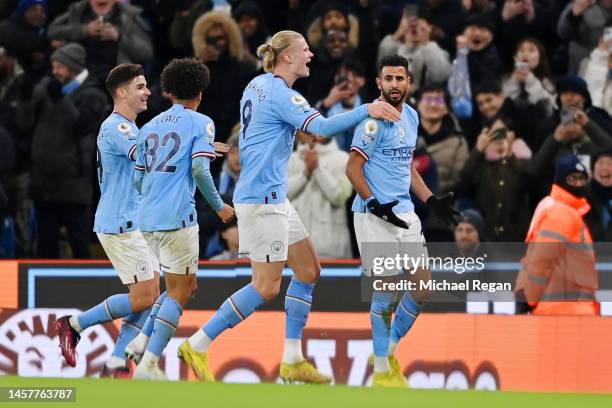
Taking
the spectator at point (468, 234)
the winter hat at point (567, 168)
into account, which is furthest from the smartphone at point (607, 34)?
the spectator at point (468, 234)

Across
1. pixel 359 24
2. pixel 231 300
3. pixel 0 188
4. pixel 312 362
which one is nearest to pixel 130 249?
pixel 231 300

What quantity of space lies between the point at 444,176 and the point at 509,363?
337 cm

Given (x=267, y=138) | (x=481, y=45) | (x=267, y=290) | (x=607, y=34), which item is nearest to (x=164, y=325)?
(x=267, y=290)

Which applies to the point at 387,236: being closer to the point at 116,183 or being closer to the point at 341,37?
the point at 116,183

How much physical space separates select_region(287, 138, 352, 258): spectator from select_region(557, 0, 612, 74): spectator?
2.84 metres

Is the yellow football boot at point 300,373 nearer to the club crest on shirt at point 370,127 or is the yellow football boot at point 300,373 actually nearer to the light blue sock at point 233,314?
the light blue sock at point 233,314

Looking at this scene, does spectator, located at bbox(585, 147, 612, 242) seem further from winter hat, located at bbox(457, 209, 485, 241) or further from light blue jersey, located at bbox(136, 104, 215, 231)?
light blue jersey, located at bbox(136, 104, 215, 231)

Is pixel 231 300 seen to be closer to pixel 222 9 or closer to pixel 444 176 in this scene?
pixel 444 176

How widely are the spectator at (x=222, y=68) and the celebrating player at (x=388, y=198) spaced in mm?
4484

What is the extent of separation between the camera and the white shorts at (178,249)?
11.3 meters

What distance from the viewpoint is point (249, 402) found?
985 centimetres

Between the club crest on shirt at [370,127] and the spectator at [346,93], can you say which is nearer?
the club crest on shirt at [370,127]

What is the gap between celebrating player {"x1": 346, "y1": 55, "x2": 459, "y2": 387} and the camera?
1127cm

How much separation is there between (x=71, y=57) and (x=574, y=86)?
16.4ft
